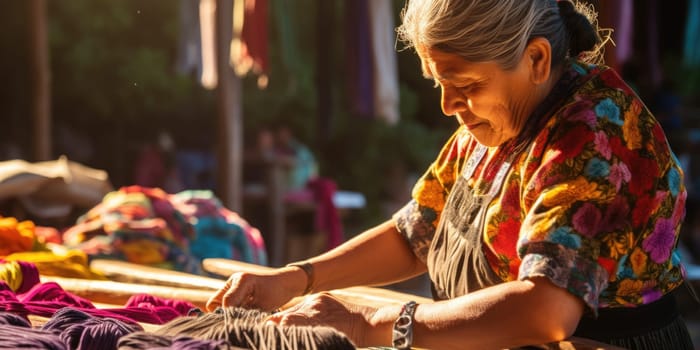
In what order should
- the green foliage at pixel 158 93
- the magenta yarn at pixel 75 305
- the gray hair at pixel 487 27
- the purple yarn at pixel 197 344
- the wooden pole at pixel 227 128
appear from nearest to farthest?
the purple yarn at pixel 197 344 < the gray hair at pixel 487 27 < the magenta yarn at pixel 75 305 < the wooden pole at pixel 227 128 < the green foliage at pixel 158 93

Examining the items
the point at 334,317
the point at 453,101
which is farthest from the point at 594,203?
the point at 334,317

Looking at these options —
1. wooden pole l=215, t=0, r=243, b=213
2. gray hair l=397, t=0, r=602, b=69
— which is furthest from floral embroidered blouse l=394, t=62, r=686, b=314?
wooden pole l=215, t=0, r=243, b=213

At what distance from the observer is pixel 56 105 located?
12164 mm

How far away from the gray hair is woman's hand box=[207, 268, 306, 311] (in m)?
0.60

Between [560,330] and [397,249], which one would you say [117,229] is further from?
[560,330]

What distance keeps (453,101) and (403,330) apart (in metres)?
0.43

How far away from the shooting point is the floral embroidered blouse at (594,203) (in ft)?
5.17

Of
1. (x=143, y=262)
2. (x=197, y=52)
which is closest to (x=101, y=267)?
(x=143, y=262)

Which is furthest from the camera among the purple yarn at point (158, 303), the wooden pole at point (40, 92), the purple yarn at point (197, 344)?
the wooden pole at point (40, 92)

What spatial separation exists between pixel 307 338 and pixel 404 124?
1229cm

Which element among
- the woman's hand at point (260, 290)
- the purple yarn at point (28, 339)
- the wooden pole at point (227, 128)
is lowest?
the wooden pole at point (227, 128)

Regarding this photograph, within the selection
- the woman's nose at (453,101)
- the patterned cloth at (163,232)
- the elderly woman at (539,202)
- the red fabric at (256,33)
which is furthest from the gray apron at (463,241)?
the red fabric at (256,33)

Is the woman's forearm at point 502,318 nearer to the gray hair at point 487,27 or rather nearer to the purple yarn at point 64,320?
the gray hair at point 487,27

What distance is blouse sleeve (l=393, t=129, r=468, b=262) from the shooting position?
214 centimetres
